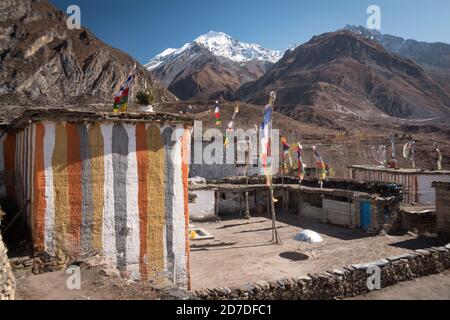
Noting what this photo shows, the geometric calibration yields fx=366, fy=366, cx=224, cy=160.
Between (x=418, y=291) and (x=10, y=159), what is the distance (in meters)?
12.2

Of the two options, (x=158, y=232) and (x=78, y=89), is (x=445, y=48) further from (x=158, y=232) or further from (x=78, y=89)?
(x=158, y=232)

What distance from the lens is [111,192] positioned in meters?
8.93

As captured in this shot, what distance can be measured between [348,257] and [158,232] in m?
9.02

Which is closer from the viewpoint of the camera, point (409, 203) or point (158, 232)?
point (158, 232)

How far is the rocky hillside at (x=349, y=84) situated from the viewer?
316 ft

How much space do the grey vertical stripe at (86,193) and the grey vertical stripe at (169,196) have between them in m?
1.92

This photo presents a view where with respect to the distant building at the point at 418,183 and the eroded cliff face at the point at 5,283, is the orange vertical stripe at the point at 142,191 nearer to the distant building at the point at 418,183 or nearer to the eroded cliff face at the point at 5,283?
the eroded cliff face at the point at 5,283


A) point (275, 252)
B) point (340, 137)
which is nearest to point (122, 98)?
point (275, 252)

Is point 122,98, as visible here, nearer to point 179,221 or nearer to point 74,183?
point 74,183

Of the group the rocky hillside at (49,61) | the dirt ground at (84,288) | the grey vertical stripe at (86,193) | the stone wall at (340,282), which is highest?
the rocky hillside at (49,61)

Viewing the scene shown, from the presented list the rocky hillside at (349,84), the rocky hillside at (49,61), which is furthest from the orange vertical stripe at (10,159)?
the rocky hillside at (349,84)

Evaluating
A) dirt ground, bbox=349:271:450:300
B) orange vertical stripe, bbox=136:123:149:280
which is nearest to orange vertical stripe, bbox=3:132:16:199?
orange vertical stripe, bbox=136:123:149:280

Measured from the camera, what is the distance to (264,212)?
25703 mm

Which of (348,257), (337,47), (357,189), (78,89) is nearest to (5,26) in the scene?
(78,89)
